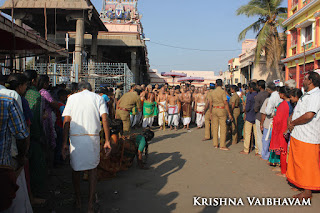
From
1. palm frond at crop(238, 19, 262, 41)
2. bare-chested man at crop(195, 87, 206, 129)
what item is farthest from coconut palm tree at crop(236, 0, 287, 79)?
bare-chested man at crop(195, 87, 206, 129)

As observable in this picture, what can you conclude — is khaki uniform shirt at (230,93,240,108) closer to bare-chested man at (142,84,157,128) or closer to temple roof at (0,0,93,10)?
bare-chested man at (142,84,157,128)

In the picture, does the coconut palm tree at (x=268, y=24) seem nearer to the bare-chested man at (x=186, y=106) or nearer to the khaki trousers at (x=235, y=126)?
the bare-chested man at (x=186, y=106)

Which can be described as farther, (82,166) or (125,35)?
(125,35)

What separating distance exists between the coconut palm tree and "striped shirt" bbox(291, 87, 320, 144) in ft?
65.9

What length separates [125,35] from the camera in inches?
793

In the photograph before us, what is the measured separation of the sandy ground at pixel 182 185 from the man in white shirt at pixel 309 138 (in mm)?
299

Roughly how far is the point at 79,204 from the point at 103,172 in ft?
4.15

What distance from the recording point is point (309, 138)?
414cm

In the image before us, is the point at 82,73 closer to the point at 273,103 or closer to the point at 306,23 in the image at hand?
the point at 273,103

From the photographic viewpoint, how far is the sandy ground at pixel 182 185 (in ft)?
12.6

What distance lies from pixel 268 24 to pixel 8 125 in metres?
24.8

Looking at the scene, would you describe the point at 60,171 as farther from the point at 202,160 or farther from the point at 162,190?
the point at 202,160

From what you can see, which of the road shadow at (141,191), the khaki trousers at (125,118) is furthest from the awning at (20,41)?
the road shadow at (141,191)

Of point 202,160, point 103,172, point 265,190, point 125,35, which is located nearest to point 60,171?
point 103,172
